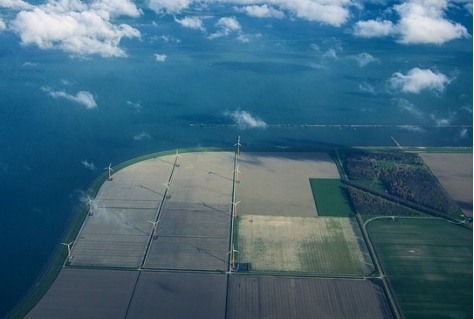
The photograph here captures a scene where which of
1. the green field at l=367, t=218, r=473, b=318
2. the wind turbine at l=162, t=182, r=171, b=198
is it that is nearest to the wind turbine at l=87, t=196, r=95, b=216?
the wind turbine at l=162, t=182, r=171, b=198

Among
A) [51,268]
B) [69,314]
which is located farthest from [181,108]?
[69,314]

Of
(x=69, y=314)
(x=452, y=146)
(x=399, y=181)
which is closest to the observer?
(x=69, y=314)

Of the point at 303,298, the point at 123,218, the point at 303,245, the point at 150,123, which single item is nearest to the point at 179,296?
the point at 303,298

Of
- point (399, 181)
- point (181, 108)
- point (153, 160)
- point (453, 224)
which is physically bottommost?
point (453, 224)

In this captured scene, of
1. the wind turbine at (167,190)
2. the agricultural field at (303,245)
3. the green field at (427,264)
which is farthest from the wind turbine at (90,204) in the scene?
the green field at (427,264)

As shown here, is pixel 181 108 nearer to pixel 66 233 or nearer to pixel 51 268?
pixel 66 233

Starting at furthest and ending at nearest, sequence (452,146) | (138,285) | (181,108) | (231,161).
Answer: (181,108), (452,146), (231,161), (138,285)

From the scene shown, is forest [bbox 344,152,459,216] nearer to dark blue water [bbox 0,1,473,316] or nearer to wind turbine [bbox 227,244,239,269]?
dark blue water [bbox 0,1,473,316]
